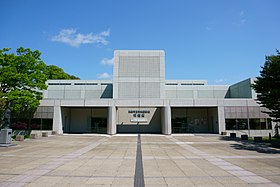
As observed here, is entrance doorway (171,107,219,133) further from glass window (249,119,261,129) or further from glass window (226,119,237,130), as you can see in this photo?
glass window (249,119,261,129)

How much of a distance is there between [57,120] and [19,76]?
393 inches

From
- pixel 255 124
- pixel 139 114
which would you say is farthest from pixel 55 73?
pixel 255 124

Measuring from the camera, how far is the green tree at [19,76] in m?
25.8

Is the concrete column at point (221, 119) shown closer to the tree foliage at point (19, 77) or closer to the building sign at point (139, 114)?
the building sign at point (139, 114)

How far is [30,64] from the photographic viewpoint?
28.1 metres

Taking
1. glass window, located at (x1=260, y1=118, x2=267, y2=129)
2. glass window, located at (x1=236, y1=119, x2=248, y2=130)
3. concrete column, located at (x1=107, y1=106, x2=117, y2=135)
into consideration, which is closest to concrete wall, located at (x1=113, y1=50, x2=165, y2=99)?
concrete column, located at (x1=107, y1=106, x2=117, y2=135)

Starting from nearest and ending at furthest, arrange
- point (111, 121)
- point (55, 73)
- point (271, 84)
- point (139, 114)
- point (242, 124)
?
point (271, 84) < point (111, 121) < point (242, 124) < point (139, 114) < point (55, 73)

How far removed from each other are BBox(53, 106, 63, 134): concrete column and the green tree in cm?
454

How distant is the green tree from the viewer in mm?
25781

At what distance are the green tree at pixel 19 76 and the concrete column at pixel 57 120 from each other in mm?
4539

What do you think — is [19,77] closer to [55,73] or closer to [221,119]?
[221,119]

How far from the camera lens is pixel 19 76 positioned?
85.5 ft

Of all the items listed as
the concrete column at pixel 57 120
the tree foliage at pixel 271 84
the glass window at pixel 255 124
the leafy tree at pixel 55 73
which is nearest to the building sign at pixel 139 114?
the concrete column at pixel 57 120

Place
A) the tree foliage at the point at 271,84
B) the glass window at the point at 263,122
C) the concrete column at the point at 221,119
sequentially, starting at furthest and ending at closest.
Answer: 1. the glass window at the point at 263,122
2. the concrete column at the point at 221,119
3. the tree foliage at the point at 271,84
